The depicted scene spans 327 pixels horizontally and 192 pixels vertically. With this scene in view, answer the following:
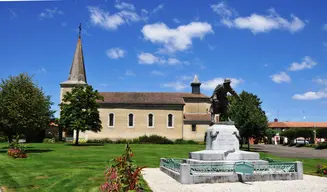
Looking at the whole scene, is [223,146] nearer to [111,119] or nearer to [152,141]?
[152,141]

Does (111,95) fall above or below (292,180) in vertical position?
above

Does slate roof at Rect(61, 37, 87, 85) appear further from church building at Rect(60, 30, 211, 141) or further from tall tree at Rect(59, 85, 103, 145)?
tall tree at Rect(59, 85, 103, 145)

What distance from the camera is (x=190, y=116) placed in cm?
5184

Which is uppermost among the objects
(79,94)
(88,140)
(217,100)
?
(79,94)

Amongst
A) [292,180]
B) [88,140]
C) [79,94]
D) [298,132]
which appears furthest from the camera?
[298,132]

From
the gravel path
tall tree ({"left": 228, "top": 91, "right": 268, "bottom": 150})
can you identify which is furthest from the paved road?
the gravel path

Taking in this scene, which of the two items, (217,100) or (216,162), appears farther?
(217,100)

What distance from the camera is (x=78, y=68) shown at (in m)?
54.8

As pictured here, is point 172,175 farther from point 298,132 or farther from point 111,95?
point 298,132

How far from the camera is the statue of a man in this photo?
1484cm

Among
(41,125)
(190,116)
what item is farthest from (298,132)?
(41,125)

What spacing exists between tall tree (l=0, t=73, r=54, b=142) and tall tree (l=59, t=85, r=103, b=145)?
1000 centimetres

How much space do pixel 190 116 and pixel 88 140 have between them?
17587 mm

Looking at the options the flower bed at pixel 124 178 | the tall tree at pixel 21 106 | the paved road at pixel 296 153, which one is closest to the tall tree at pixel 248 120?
the paved road at pixel 296 153
